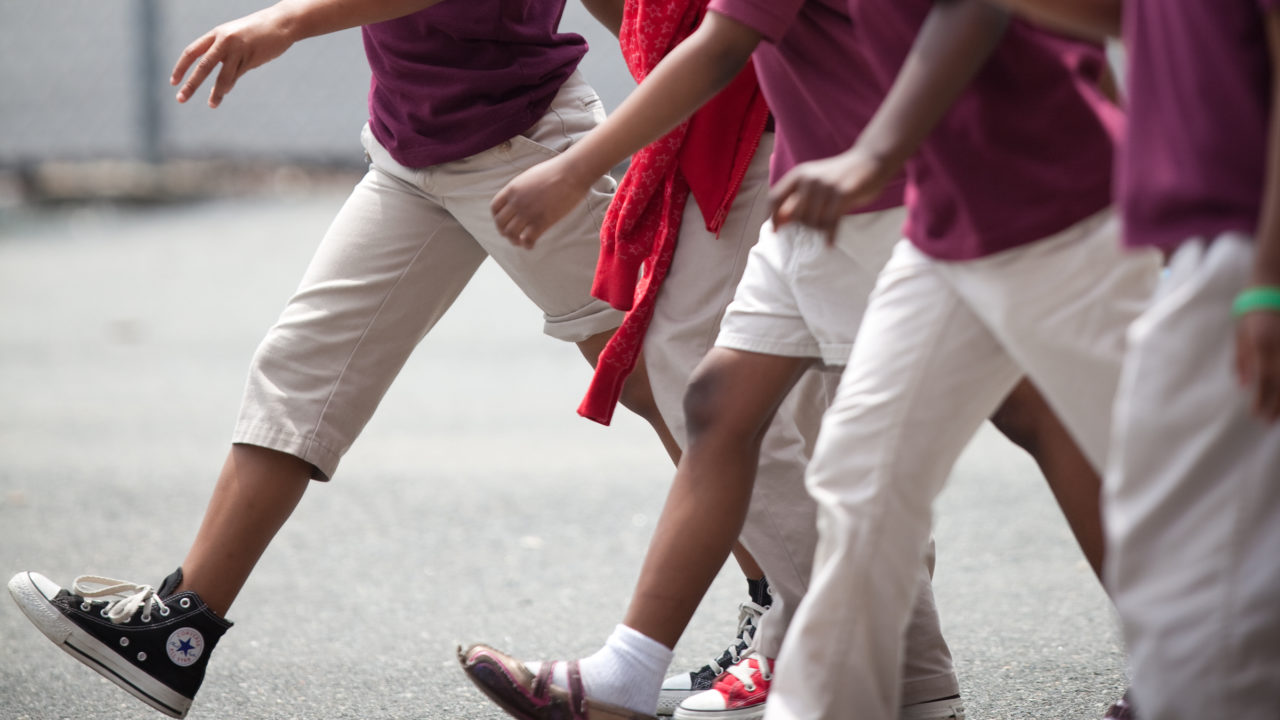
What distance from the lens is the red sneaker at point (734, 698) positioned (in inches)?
116

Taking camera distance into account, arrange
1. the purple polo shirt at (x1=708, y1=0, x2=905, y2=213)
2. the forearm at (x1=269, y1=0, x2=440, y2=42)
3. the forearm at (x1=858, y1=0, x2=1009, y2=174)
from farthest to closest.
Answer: the forearm at (x1=269, y1=0, x2=440, y2=42)
the purple polo shirt at (x1=708, y1=0, x2=905, y2=213)
the forearm at (x1=858, y1=0, x2=1009, y2=174)

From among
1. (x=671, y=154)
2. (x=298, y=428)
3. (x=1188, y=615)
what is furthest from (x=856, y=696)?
(x=298, y=428)

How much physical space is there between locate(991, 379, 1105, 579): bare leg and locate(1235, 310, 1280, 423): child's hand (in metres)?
1.02

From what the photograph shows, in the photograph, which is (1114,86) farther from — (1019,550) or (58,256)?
→ (58,256)

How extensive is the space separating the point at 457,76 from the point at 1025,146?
1548mm

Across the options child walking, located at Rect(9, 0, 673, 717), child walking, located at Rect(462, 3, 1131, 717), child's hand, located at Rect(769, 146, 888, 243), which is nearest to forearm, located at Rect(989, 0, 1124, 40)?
child's hand, located at Rect(769, 146, 888, 243)

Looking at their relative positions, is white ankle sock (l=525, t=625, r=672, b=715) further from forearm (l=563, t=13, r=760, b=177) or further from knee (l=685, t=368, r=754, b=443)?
forearm (l=563, t=13, r=760, b=177)

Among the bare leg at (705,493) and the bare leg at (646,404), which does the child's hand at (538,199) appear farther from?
the bare leg at (646,404)

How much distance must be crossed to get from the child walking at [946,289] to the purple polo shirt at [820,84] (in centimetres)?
21

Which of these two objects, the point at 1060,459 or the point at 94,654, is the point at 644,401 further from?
the point at 94,654

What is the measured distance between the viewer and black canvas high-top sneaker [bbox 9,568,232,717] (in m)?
3.05

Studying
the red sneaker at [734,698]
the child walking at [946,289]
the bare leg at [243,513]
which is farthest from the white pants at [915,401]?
the bare leg at [243,513]

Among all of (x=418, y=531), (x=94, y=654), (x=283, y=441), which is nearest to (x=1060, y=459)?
(x=283, y=441)

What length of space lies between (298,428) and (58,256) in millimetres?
8108
